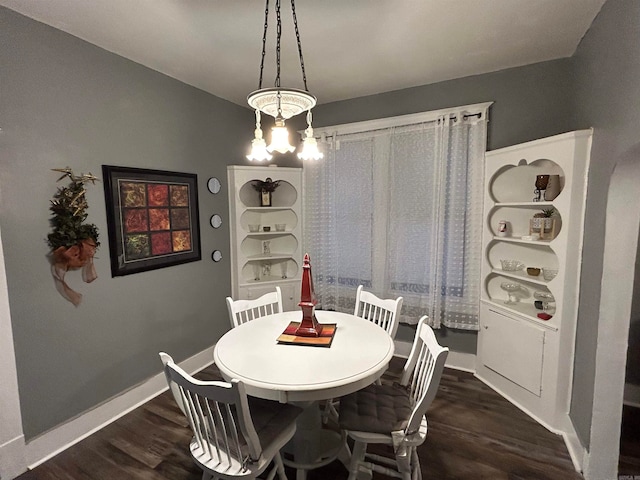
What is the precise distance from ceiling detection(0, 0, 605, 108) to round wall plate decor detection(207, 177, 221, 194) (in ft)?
2.91

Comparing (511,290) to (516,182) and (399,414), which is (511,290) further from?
(399,414)

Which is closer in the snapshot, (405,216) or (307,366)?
(307,366)

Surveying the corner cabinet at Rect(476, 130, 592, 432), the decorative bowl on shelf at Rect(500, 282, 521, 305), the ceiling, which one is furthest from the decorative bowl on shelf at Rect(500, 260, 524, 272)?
the ceiling

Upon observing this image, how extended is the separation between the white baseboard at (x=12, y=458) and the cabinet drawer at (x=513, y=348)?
3.34 m

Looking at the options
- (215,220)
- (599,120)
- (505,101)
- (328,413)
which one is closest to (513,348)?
(328,413)

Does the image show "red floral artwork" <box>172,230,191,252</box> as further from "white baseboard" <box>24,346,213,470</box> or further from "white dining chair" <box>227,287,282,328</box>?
"white baseboard" <box>24,346,213,470</box>

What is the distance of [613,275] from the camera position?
1682 millimetres

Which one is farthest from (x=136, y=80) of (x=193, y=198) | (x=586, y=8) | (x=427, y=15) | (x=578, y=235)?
(x=578, y=235)

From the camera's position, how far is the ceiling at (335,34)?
5.92 ft

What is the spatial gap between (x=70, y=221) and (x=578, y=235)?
328 centimetres

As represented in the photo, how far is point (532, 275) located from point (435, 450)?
4.88 feet

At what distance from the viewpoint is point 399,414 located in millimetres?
1642

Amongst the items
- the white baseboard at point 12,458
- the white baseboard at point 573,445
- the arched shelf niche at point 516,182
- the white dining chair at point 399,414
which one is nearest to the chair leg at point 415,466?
the white dining chair at point 399,414

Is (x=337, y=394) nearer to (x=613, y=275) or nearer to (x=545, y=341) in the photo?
(x=613, y=275)
